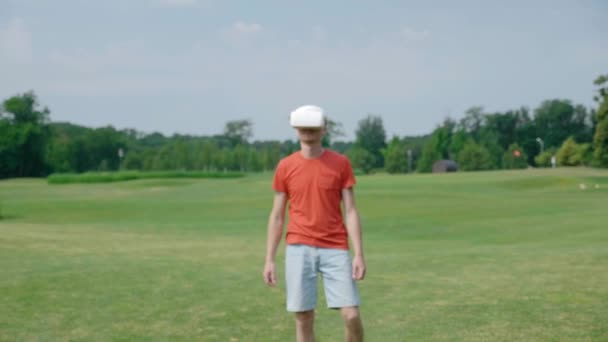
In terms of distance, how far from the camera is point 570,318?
925 centimetres

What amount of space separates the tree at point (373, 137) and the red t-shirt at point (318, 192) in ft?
432

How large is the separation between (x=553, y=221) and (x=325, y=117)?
24267mm

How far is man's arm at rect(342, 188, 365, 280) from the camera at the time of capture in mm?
6434

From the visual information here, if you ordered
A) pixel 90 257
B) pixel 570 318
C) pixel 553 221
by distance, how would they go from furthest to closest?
pixel 553 221
pixel 90 257
pixel 570 318

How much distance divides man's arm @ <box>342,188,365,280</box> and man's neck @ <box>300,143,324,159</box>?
0.38m

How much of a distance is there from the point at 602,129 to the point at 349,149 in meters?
78.5

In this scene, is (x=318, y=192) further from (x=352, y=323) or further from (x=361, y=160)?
(x=361, y=160)

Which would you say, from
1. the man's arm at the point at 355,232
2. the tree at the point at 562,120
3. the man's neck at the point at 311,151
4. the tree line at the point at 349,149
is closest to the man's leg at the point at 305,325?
the man's arm at the point at 355,232

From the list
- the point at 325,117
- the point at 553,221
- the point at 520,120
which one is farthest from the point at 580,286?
the point at 520,120

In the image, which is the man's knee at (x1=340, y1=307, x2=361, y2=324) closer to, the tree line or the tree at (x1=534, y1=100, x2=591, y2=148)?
the tree line

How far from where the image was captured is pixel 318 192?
21.2 feet

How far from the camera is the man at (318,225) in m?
6.44

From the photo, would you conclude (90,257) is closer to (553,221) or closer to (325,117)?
(325,117)

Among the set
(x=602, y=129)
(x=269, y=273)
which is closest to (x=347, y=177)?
(x=269, y=273)
